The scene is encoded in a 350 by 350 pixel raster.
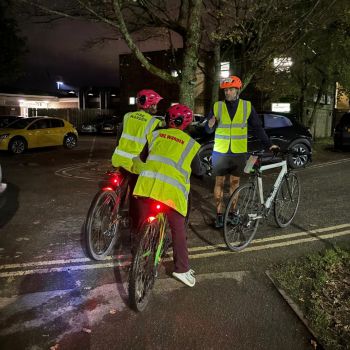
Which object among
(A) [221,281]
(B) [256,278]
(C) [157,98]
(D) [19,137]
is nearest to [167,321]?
(A) [221,281]

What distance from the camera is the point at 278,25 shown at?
1331 centimetres

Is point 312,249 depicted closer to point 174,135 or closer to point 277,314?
point 277,314

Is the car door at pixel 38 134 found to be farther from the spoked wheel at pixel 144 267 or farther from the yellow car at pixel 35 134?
the spoked wheel at pixel 144 267

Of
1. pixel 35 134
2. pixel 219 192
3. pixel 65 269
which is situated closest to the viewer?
pixel 65 269

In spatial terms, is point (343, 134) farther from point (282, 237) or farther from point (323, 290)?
point (323, 290)

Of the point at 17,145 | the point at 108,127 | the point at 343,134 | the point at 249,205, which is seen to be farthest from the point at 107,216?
the point at 108,127

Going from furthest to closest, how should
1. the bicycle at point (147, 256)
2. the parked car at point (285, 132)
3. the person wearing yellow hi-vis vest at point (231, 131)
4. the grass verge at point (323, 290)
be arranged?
the parked car at point (285, 132)
the person wearing yellow hi-vis vest at point (231, 131)
the bicycle at point (147, 256)
the grass verge at point (323, 290)

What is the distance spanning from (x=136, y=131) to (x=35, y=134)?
13660 millimetres

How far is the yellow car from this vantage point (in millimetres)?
16141

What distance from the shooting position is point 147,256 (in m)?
3.73

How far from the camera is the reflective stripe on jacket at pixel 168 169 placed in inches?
145

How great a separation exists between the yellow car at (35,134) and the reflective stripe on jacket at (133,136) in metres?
12.7

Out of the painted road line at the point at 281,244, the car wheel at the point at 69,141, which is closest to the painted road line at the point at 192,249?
the painted road line at the point at 281,244

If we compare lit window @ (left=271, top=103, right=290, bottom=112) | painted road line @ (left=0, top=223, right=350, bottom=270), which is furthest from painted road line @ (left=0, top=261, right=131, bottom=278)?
lit window @ (left=271, top=103, right=290, bottom=112)
